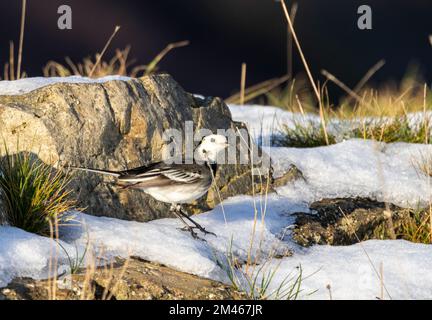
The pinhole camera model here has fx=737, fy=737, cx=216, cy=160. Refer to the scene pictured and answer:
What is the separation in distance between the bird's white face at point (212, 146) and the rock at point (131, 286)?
1.38 meters

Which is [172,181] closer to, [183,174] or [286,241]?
[183,174]

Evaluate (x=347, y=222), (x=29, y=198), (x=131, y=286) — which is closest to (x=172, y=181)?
(x=29, y=198)

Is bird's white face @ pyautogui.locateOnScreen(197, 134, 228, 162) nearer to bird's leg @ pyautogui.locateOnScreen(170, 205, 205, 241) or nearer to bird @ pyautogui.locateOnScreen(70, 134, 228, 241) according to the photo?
bird @ pyautogui.locateOnScreen(70, 134, 228, 241)

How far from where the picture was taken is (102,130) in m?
5.40

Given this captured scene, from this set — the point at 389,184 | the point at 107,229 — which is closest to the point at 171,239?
the point at 107,229

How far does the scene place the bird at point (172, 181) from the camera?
16.7ft

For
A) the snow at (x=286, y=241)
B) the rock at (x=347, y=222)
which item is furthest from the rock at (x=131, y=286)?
the rock at (x=347, y=222)

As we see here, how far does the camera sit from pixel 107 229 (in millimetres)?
4770

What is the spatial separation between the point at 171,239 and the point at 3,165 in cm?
122

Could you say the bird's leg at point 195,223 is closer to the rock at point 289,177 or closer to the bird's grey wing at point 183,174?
the bird's grey wing at point 183,174

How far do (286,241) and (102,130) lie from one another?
5.14ft

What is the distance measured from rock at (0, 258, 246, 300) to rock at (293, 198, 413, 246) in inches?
54.3

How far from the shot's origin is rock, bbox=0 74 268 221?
205 inches
